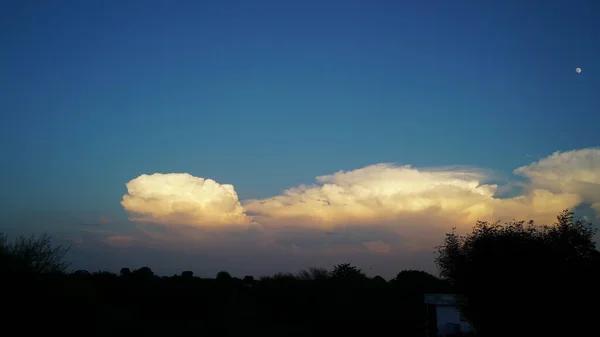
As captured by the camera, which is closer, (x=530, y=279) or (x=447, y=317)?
(x=530, y=279)

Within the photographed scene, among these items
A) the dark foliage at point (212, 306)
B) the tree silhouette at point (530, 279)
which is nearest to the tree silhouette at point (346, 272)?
the dark foliage at point (212, 306)

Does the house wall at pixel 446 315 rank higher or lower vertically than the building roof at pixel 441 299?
lower

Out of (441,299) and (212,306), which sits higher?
(441,299)

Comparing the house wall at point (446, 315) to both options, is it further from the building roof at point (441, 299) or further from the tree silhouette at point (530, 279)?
the tree silhouette at point (530, 279)

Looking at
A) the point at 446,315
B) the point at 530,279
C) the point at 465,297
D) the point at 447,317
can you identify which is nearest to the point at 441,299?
the point at 446,315

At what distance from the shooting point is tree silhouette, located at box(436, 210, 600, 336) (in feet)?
61.9

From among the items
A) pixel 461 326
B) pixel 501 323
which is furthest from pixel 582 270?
pixel 461 326

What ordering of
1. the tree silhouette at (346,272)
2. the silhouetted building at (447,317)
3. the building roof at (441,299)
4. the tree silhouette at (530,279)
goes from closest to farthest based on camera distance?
the tree silhouette at (530,279) < the silhouetted building at (447,317) < the building roof at (441,299) < the tree silhouette at (346,272)

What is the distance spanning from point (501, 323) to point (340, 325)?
19.0 m

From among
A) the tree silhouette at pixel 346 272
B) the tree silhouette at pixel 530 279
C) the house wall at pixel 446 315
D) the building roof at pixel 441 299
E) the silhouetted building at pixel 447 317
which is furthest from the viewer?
the tree silhouette at pixel 346 272

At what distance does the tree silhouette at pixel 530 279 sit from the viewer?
1886 cm

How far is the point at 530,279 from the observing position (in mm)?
19625

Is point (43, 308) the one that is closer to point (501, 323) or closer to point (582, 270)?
point (501, 323)

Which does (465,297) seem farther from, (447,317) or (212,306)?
(212,306)
